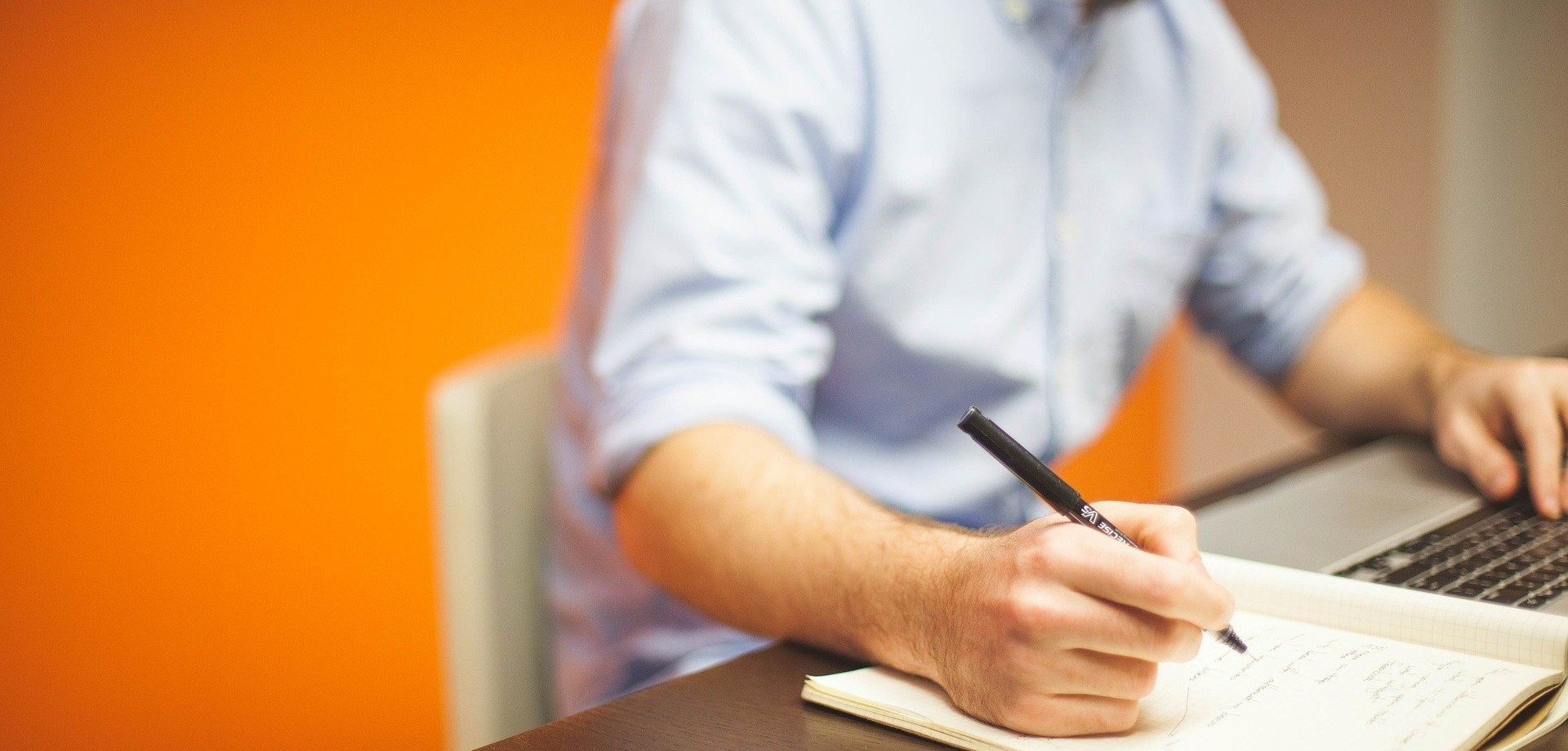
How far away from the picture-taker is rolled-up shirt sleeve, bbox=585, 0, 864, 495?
721 millimetres

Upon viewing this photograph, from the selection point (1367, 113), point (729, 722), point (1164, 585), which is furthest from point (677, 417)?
point (1367, 113)

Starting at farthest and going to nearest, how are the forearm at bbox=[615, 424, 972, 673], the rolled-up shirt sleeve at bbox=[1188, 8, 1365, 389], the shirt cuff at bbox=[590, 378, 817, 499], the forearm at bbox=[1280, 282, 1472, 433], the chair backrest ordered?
the rolled-up shirt sleeve at bbox=[1188, 8, 1365, 389], the forearm at bbox=[1280, 282, 1472, 433], the chair backrest, the shirt cuff at bbox=[590, 378, 817, 499], the forearm at bbox=[615, 424, 972, 673]

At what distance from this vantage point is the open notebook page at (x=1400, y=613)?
50 cm

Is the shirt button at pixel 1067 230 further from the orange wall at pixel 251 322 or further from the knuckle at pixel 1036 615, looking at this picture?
the orange wall at pixel 251 322

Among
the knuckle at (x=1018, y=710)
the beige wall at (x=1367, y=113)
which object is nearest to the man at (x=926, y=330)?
the knuckle at (x=1018, y=710)

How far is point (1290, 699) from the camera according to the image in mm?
468

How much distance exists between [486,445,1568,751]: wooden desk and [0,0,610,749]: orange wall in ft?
3.40

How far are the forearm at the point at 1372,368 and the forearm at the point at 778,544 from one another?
0.60 meters

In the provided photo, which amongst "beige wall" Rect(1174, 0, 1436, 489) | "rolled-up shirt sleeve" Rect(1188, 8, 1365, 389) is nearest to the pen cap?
"rolled-up shirt sleeve" Rect(1188, 8, 1365, 389)

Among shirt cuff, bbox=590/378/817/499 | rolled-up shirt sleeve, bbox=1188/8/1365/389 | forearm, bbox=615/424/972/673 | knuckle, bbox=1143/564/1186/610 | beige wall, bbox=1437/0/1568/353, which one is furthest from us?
beige wall, bbox=1437/0/1568/353

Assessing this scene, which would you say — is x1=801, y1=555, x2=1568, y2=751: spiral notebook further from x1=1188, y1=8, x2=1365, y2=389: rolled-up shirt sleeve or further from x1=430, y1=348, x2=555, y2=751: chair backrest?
x1=1188, y1=8, x2=1365, y2=389: rolled-up shirt sleeve

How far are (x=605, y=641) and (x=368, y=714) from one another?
815 mm

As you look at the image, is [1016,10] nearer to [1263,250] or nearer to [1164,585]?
[1263,250]

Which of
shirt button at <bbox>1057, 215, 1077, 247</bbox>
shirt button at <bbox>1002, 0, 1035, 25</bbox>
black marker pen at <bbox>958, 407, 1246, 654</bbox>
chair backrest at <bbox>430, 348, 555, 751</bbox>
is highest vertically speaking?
shirt button at <bbox>1002, 0, 1035, 25</bbox>
